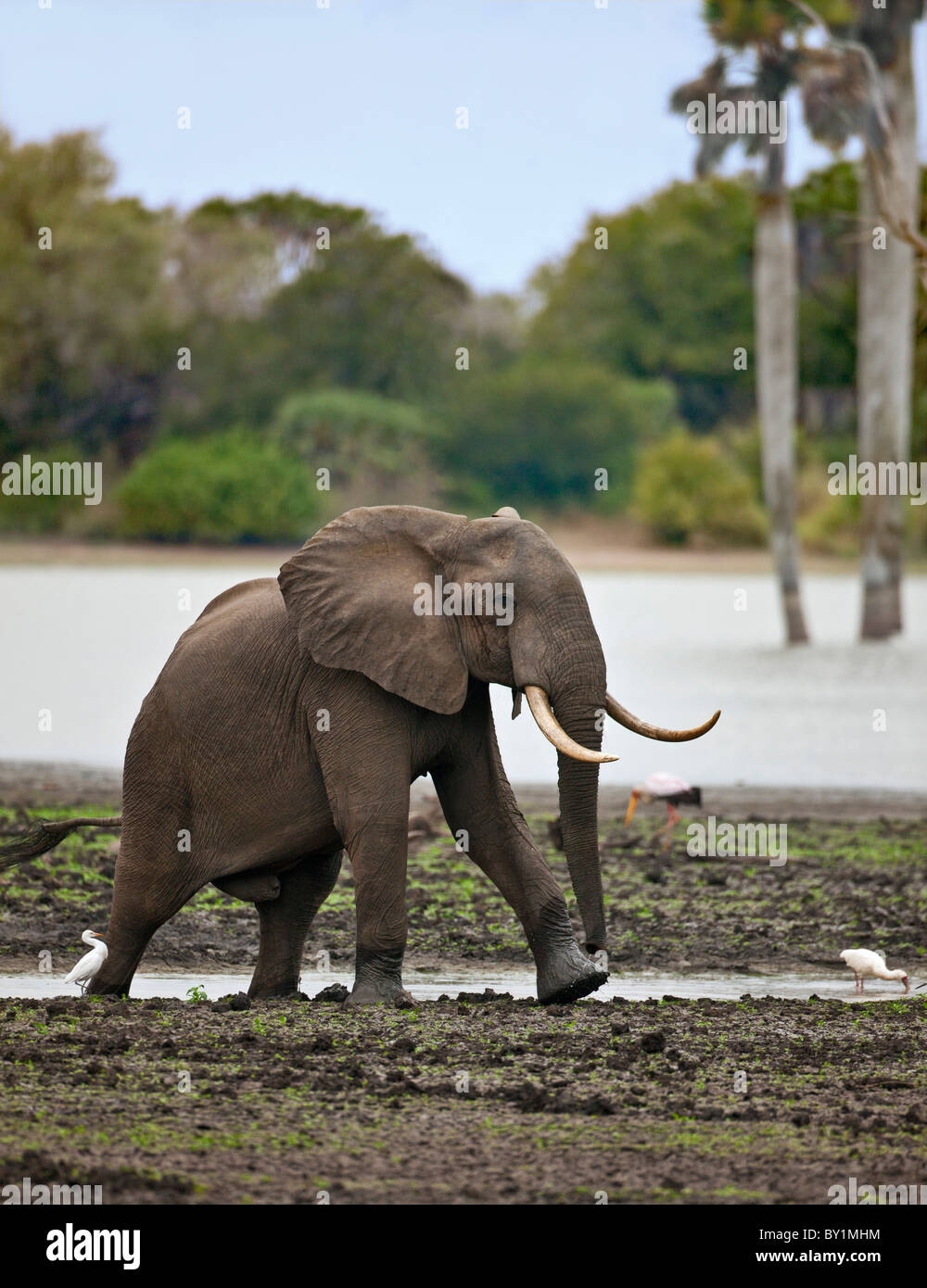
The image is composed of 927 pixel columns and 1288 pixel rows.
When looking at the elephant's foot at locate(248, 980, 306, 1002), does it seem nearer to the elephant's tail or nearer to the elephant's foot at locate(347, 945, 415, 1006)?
the elephant's foot at locate(347, 945, 415, 1006)

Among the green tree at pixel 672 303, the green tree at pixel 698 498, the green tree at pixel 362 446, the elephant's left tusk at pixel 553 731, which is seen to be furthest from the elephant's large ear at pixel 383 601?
the green tree at pixel 672 303

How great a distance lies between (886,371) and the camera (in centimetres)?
3419

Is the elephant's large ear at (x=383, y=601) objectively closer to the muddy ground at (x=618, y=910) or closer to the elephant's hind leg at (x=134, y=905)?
the elephant's hind leg at (x=134, y=905)

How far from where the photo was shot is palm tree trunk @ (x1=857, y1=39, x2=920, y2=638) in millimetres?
33938

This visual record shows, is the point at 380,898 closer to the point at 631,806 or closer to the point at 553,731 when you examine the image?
the point at 553,731

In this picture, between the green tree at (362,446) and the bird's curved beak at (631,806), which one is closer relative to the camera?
the bird's curved beak at (631,806)

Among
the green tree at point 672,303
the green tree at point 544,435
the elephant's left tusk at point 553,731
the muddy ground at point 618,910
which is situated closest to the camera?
the elephant's left tusk at point 553,731

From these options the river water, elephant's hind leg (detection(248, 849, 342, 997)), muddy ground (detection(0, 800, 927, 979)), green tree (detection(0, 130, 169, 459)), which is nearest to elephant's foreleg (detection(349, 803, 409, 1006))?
elephant's hind leg (detection(248, 849, 342, 997))

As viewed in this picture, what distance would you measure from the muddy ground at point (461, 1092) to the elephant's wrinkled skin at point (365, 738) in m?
0.49

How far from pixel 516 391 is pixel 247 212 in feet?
59.9

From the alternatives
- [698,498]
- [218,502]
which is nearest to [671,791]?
[698,498]

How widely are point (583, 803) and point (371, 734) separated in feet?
3.12

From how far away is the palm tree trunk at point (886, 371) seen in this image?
3394 centimetres

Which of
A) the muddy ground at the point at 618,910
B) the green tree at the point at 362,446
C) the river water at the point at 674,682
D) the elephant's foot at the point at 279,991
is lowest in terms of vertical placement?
the river water at the point at 674,682
